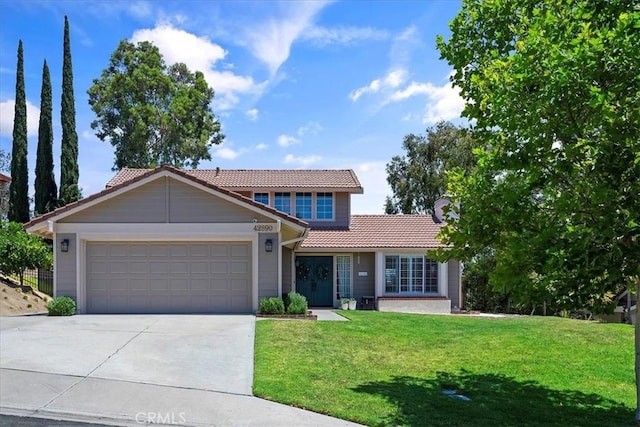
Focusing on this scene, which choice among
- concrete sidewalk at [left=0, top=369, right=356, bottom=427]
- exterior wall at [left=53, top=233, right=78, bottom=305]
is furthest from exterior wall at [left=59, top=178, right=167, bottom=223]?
concrete sidewalk at [left=0, top=369, right=356, bottom=427]

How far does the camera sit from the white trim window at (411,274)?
21234 millimetres

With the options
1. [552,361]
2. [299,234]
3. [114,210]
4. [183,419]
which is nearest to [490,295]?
[299,234]

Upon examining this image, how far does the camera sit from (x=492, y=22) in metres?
7.65

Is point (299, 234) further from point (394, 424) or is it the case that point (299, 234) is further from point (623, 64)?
point (623, 64)

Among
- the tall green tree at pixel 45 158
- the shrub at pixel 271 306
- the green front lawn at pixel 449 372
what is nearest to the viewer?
the green front lawn at pixel 449 372

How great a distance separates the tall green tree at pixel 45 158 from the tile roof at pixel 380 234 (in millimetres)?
21026

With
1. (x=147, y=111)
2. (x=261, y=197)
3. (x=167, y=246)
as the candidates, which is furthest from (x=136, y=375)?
(x=147, y=111)

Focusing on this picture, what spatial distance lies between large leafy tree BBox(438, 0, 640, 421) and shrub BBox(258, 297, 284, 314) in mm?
8168

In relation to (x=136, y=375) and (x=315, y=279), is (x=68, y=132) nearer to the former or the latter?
(x=315, y=279)

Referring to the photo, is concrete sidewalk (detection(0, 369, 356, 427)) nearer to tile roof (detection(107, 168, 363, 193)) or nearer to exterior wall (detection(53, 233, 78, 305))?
exterior wall (detection(53, 233, 78, 305))

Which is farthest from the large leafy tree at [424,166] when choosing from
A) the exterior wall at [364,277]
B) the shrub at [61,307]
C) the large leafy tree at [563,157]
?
the large leafy tree at [563,157]

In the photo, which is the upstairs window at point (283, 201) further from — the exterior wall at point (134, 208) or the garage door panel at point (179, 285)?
the garage door panel at point (179, 285)

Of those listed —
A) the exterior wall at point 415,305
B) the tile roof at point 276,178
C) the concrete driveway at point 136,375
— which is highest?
the tile roof at point 276,178

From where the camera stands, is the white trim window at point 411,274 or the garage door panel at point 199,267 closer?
the garage door panel at point 199,267
